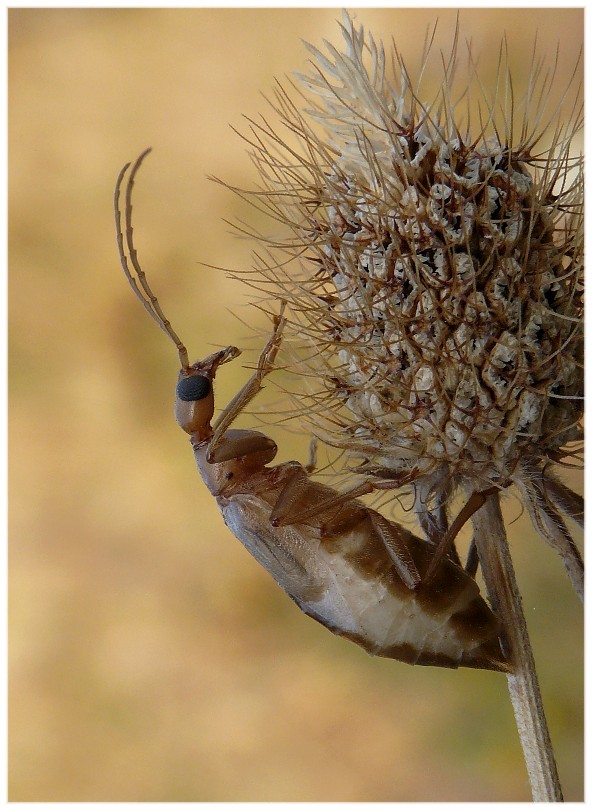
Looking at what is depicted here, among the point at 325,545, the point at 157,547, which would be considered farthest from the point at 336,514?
the point at 157,547

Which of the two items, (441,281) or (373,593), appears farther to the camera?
(373,593)

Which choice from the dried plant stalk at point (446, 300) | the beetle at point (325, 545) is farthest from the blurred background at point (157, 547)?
the dried plant stalk at point (446, 300)

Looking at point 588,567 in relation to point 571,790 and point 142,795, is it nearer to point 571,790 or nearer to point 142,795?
point 571,790

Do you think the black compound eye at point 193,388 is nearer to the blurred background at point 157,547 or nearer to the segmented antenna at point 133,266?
the segmented antenna at point 133,266

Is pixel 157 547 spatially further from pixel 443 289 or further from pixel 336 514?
pixel 443 289

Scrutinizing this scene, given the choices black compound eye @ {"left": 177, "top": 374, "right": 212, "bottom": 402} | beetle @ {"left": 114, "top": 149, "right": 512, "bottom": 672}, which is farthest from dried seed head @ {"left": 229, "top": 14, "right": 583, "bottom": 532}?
black compound eye @ {"left": 177, "top": 374, "right": 212, "bottom": 402}

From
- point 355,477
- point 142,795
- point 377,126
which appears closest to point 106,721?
point 142,795

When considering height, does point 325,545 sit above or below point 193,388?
below

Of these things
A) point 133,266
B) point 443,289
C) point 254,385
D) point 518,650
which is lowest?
point 518,650
